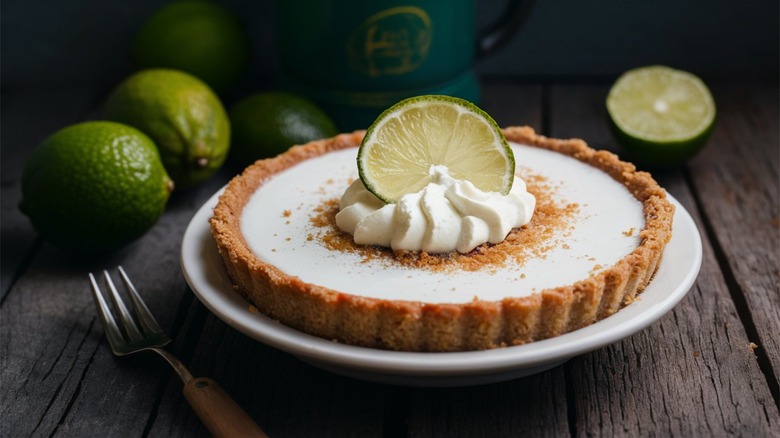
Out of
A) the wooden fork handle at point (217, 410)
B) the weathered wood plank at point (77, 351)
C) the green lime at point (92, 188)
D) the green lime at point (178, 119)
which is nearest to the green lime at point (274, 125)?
the green lime at point (178, 119)

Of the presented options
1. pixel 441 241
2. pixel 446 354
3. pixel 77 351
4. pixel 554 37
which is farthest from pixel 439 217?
pixel 554 37

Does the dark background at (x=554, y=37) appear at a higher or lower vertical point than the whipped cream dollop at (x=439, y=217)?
lower

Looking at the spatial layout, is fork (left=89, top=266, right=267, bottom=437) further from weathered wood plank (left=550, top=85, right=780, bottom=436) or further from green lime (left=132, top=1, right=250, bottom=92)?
green lime (left=132, top=1, right=250, bottom=92)

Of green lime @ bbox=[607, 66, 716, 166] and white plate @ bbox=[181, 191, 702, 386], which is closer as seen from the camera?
white plate @ bbox=[181, 191, 702, 386]

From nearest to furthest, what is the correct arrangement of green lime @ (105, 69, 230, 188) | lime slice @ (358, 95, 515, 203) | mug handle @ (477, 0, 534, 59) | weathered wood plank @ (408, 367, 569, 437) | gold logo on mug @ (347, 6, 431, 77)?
1. weathered wood plank @ (408, 367, 569, 437)
2. lime slice @ (358, 95, 515, 203)
3. green lime @ (105, 69, 230, 188)
4. gold logo on mug @ (347, 6, 431, 77)
5. mug handle @ (477, 0, 534, 59)

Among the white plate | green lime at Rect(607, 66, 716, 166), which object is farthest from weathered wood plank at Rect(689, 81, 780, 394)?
the white plate

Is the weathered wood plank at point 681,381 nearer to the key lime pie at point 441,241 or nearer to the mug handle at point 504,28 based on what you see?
the key lime pie at point 441,241

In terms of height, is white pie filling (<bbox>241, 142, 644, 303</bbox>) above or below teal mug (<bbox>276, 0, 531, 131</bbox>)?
above

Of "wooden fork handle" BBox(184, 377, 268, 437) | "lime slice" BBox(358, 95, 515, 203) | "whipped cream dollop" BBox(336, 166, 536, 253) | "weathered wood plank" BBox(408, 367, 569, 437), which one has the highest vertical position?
"lime slice" BBox(358, 95, 515, 203)
